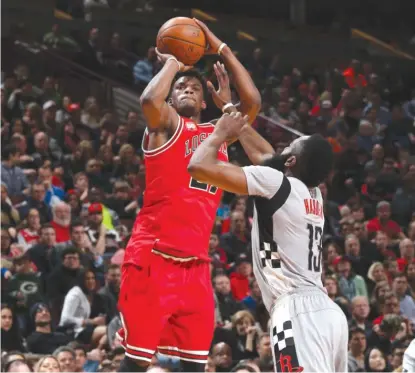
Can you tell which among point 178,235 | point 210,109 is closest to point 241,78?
point 178,235

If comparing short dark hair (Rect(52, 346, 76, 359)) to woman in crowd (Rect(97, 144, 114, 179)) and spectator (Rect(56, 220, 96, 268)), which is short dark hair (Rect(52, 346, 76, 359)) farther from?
woman in crowd (Rect(97, 144, 114, 179))

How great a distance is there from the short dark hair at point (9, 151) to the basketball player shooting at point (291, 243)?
8.07m

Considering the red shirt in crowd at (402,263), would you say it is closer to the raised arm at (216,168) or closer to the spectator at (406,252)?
the spectator at (406,252)

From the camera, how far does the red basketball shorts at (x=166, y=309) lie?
22.3 feet

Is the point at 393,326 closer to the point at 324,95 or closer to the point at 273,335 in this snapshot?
the point at 273,335

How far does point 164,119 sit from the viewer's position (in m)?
6.83

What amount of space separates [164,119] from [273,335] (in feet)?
5.31

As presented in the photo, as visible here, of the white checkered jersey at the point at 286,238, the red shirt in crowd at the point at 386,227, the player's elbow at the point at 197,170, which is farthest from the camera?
the red shirt in crowd at the point at 386,227

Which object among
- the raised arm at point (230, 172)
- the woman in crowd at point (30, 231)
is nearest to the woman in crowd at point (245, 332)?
the woman in crowd at point (30, 231)

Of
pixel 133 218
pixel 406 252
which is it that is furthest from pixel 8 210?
pixel 406 252

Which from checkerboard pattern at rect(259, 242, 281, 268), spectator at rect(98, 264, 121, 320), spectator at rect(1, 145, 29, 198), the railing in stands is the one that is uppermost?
the railing in stands

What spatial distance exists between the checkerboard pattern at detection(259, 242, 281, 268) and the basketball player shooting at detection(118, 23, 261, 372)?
31.4 inches

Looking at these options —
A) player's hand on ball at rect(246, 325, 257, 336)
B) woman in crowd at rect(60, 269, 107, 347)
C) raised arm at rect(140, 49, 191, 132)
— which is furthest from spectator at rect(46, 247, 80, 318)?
raised arm at rect(140, 49, 191, 132)

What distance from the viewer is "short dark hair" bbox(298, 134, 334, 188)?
20.0 ft
